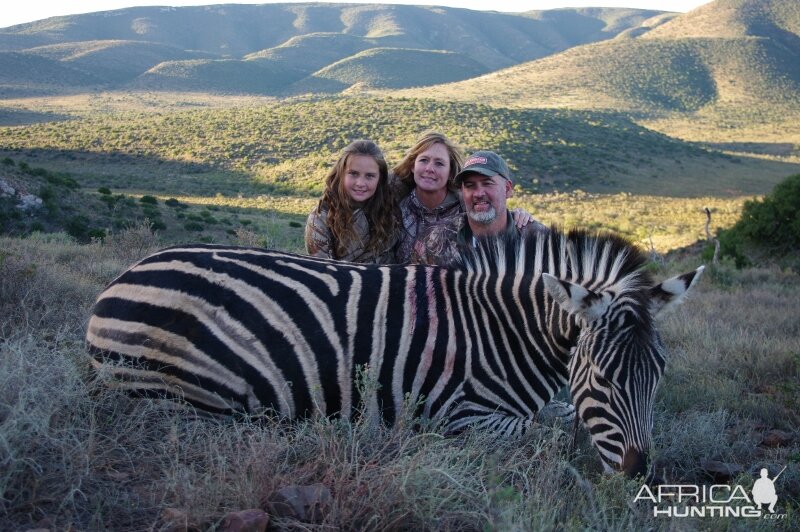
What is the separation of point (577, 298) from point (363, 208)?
10.5 ft

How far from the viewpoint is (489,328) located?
3.80 metres

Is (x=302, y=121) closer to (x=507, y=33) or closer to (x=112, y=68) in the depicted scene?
(x=112, y=68)

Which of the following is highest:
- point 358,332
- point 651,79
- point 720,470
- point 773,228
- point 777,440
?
point 651,79

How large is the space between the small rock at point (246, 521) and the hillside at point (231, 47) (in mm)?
104585

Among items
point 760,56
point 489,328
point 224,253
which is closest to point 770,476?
point 489,328

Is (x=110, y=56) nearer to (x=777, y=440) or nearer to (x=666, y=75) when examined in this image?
(x=666, y=75)

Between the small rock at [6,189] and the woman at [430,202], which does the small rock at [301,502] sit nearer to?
the woman at [430,202]

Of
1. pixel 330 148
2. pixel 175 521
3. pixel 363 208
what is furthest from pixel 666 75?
pixel 175 521

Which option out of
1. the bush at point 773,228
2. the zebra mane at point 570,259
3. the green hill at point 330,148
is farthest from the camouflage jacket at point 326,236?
the green hill at point 330,148

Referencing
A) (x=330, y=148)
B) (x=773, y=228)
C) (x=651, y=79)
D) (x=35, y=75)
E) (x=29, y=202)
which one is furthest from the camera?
(x=35, y=75)

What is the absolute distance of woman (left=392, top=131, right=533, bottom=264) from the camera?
580 centimetres

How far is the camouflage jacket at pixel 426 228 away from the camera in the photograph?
223 inches

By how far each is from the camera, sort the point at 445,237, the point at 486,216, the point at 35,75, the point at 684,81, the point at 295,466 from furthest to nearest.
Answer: the point at 35,75 → the point at 684,81 → the point at 445,237 → the point at 486,216 → the point at 295,466

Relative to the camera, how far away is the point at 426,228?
6.05 m
